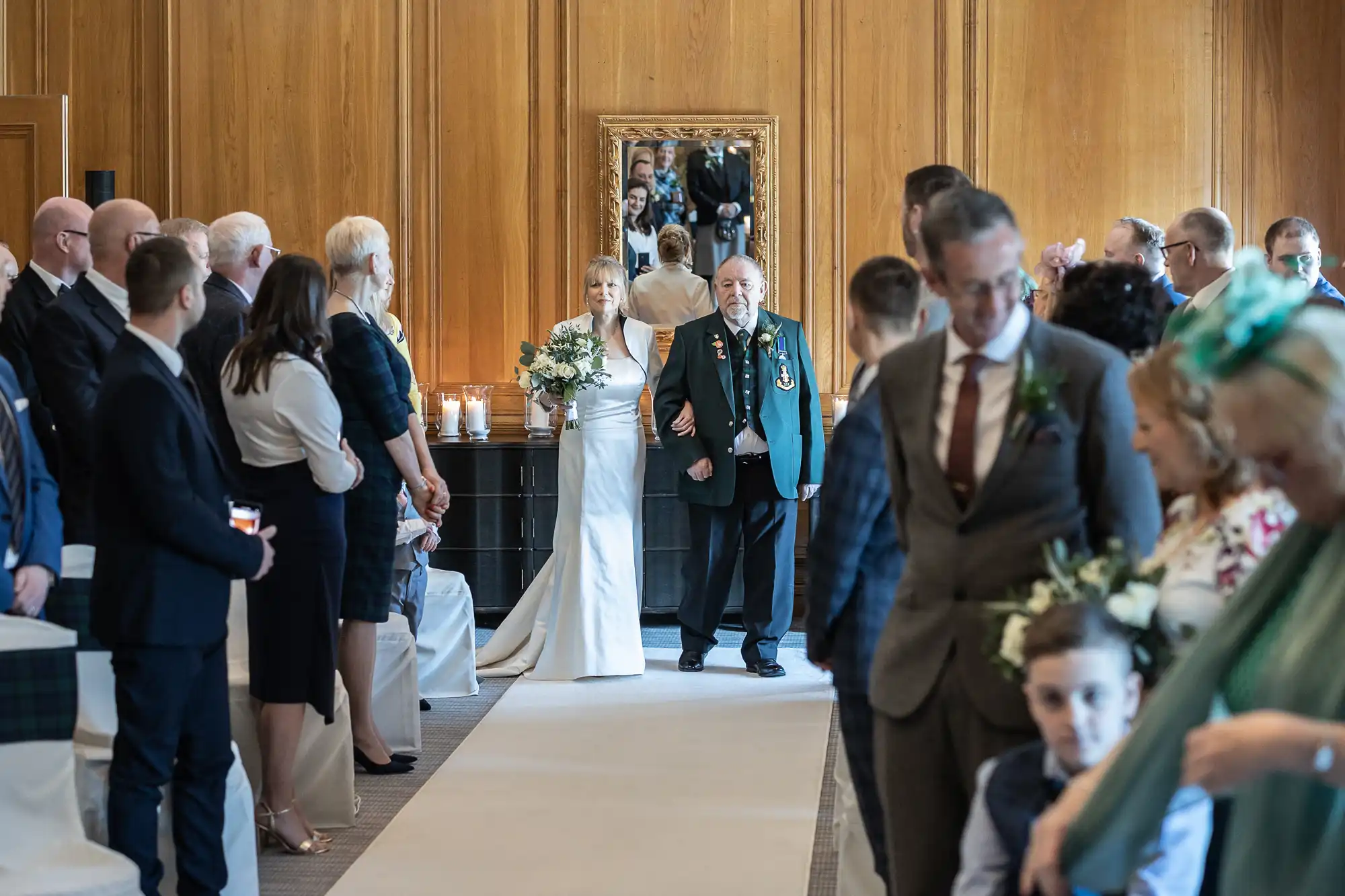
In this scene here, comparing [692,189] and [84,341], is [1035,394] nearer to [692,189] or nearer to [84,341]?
[84,341]

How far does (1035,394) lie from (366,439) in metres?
3.03

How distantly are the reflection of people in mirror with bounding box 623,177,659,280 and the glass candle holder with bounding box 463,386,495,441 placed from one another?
1059mm

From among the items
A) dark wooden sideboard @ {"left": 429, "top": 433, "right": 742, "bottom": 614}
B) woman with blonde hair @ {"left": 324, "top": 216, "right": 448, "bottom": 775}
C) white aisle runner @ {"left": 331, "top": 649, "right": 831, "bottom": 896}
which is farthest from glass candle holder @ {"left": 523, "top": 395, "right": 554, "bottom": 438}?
woman with blonde hair @ {"left": 324, "top": 216, "right": 448, "bottom": 775}

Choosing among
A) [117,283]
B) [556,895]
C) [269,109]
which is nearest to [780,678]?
[556,895]

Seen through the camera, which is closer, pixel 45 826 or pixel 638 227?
pixel 45 826

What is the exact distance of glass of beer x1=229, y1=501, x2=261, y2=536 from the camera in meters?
3.80

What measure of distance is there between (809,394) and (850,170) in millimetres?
2161

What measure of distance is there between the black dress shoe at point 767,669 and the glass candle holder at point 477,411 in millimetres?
2222

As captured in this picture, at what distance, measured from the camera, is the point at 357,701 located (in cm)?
519

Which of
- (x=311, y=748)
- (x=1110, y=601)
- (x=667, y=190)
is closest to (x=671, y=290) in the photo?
(x=667, y=190)

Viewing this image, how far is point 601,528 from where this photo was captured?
22.6 feet

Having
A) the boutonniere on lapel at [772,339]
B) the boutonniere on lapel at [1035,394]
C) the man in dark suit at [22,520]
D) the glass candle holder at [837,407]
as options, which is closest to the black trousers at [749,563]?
the boutonniere on lapel at [772,339]

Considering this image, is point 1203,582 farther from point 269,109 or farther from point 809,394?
point 269,109

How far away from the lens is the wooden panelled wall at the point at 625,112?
8.56m
